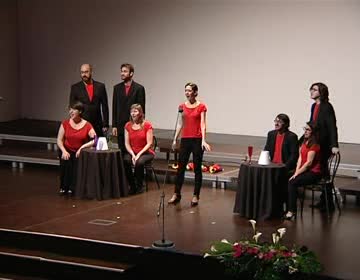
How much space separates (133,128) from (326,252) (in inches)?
122

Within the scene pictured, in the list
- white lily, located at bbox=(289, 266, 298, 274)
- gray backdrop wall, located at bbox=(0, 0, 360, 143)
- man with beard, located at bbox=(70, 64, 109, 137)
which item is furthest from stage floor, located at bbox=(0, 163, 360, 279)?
gray backdrop wall, located at bbox=(0, 0, 360, 143)

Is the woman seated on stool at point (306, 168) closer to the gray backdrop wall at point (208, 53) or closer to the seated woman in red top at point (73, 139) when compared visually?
the seated woman in red top at point (73, 139)

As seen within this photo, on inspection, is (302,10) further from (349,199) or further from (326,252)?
(326,252)

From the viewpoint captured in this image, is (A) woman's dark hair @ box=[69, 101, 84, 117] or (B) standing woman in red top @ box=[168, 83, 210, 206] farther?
(A) woman's dark hair @ box=[69, 101, 84, 117]

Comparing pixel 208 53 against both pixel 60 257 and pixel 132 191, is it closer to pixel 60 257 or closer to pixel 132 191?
pixel 132 191

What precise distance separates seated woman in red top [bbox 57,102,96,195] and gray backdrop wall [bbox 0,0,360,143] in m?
3.59

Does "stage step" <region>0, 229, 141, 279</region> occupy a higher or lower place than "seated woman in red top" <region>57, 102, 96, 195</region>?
lower

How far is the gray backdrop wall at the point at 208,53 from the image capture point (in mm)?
11359

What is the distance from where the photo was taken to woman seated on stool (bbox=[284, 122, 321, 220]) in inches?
320

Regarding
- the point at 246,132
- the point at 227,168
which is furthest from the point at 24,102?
the point at 227,168

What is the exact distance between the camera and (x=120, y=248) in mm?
7047

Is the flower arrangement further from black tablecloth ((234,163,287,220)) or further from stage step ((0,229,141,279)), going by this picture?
black tablecloth ((234,163,287,220))

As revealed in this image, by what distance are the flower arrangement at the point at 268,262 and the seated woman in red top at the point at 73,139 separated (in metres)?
3.36

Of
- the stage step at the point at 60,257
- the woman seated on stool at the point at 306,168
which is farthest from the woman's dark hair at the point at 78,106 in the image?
the woman seated on stool at the point at 306,168
